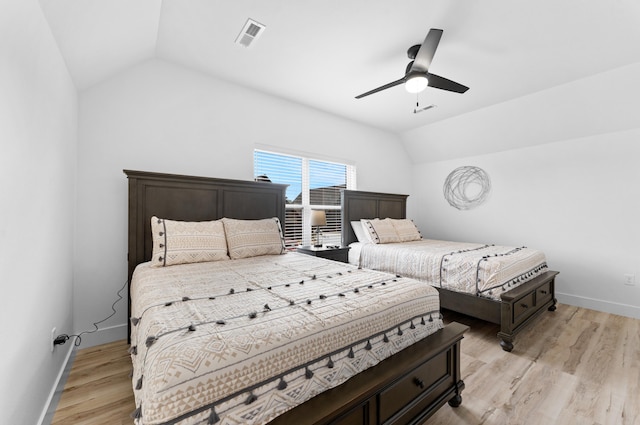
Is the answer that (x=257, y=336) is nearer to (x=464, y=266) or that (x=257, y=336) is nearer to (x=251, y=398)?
(x=251, y=398)

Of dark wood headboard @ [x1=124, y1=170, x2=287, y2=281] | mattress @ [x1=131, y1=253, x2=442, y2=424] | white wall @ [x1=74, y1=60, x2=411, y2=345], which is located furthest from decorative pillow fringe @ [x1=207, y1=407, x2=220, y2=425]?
white wall @ [x1=74, y1=60, x2=411, y2=345]

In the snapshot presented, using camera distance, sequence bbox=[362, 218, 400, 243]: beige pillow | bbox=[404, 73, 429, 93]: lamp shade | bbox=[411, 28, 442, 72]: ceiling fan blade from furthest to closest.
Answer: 1. bbox=[362, 218, 400, 243]: beige pillow
2. bbox=[404, 73, 429, 93]: lamp shade
3. bbox=[411, 28, 442, 72]: ceiling fan blade

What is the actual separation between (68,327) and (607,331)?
5.07 meters

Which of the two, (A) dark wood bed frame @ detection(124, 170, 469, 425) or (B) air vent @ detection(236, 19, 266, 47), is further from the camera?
(B) air vent @ detection(236, 19, 266, 47)

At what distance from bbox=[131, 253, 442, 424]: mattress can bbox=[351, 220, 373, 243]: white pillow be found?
2.18 m

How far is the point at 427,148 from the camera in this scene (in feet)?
16.7

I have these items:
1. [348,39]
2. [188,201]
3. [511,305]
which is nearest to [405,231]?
[511,305]

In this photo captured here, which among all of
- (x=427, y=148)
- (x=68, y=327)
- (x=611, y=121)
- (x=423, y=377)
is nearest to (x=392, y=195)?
(x=427, y=148)

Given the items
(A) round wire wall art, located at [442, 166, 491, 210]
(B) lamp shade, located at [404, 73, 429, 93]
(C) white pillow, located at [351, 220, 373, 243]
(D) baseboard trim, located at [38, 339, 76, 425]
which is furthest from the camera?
(A) round wire wall art, located at [442, 166, 491, 210]

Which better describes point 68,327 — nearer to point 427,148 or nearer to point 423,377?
point 423,377

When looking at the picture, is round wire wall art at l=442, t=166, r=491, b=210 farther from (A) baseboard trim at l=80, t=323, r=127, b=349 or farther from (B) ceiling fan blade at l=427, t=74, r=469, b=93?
(A) baseboard trim at l=80, t=323, r=127, b=349

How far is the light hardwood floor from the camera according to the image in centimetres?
163

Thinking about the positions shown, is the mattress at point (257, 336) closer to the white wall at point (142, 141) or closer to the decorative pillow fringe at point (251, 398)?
the decorative pillow fringe at point (251, 398)

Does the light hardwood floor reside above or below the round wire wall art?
below
